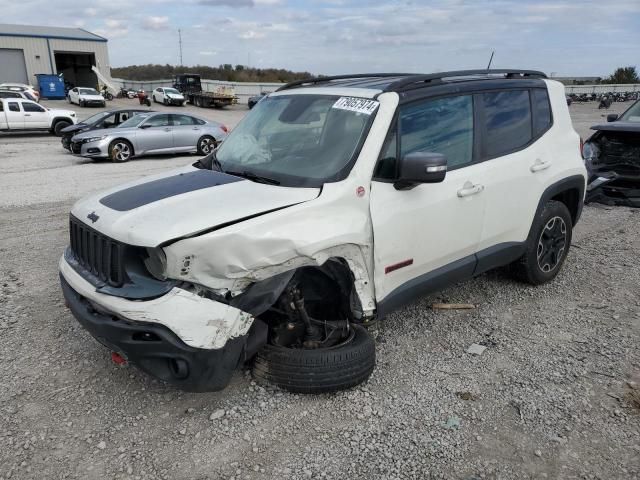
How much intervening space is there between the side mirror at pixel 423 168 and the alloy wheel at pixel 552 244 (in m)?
1.97

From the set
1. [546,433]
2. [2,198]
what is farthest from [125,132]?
[546,433]

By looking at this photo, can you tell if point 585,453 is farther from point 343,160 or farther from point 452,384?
point 343,160

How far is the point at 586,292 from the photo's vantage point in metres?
4.73

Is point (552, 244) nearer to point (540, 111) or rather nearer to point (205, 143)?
point (540, 111)

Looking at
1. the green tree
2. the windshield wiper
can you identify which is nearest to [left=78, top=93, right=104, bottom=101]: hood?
the windshield wiper

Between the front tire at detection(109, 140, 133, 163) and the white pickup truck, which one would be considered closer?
the front tire at detection(109, 140, 133, 163)

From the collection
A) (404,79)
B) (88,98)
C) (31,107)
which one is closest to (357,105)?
(404,79)

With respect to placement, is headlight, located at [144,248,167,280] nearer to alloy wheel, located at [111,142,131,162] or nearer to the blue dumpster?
alloy wheel, located at [111,142,131,162]

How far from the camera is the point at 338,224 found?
117 inches

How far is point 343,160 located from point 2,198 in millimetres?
8160

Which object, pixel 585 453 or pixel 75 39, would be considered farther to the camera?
pixel 75 39

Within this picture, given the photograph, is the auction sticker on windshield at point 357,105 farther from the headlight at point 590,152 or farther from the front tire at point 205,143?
the front tire at point 205,143

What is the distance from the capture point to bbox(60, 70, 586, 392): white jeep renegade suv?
2.63m

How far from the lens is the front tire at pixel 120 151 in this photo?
13.4 meters
